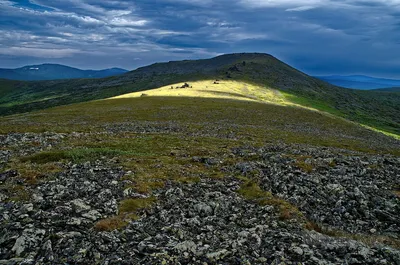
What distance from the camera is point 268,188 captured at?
69.4 ft

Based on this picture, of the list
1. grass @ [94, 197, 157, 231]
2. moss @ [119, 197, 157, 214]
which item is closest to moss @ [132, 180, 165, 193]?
grass @ [94, 197, 157, 231]

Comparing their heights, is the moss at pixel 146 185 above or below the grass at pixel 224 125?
above

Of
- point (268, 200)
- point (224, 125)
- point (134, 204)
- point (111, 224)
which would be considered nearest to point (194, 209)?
point (134, 204)

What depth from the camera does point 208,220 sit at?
596 inches

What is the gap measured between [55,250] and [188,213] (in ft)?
23.0

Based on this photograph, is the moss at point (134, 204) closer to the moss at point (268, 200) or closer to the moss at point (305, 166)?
the moss at point (268, 200)

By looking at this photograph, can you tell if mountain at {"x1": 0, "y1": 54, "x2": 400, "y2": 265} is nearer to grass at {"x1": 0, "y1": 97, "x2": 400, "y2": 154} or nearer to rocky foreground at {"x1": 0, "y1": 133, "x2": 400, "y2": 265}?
rocky foreground at {"x1": 0, "y1": 133, "x2": 400, "y2": 265}

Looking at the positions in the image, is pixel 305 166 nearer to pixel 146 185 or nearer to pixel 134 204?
pixel 146 185

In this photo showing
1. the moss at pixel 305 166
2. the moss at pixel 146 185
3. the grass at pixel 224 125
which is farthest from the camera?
the grass at pixel 224 125

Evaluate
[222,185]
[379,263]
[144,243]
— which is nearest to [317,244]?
[379,263]

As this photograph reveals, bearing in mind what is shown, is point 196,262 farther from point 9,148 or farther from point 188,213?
point 9,148

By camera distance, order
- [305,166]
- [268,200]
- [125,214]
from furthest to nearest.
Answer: [305,166], [268,200], [125,214]

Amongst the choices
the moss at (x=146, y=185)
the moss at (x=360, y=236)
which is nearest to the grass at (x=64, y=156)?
the moss at (x=146, y=185)

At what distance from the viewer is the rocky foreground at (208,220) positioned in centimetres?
1155
